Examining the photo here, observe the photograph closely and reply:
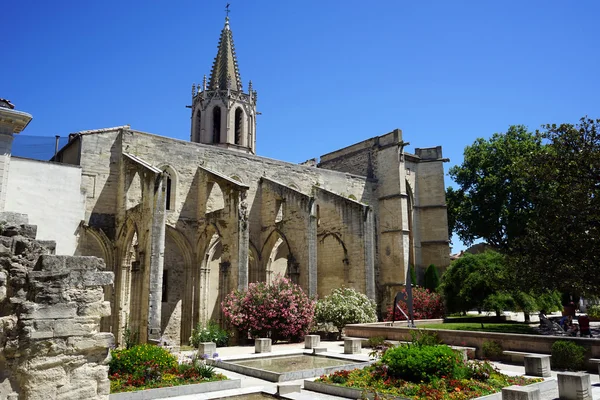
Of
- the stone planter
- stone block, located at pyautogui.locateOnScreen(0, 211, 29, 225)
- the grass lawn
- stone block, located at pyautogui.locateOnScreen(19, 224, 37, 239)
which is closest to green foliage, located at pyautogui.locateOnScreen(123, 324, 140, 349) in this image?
the stone planter

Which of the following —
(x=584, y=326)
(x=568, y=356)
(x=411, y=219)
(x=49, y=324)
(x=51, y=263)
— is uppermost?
(x=411, y=219)

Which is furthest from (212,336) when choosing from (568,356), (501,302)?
(501,302)

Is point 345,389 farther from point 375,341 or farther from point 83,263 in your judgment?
point 375,341

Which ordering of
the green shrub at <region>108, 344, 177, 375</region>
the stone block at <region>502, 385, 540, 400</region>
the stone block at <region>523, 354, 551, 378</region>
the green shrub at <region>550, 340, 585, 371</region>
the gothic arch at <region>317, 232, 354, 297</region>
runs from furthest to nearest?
the gothic arch at <region>317, 232, 354, 297</region> → the green shrub at <region>550, 340, 585, 371</region> → the stone block at <region>523, 354, 551, 378</region> → the green shrub at <region>108, 344, 177, 375</region> → the stone block at <region>502, 385, 540, 400</region>

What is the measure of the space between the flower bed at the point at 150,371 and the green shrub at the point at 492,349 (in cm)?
732

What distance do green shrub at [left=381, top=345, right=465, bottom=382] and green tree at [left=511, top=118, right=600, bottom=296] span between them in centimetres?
669

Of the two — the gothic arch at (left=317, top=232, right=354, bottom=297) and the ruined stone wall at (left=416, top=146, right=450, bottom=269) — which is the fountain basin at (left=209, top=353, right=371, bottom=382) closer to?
the gothic arch at (left=317, top=232, right=354, bottom=297)

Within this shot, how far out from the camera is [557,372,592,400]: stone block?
7527 mm

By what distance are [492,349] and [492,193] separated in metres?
20.2

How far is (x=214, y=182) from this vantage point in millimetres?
19641

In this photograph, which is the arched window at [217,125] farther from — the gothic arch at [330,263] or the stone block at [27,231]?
the stone block at [27,231]

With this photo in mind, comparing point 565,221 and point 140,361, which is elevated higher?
point 565,221

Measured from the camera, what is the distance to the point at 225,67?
35.3m

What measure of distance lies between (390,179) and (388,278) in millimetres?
Answer: 5541
